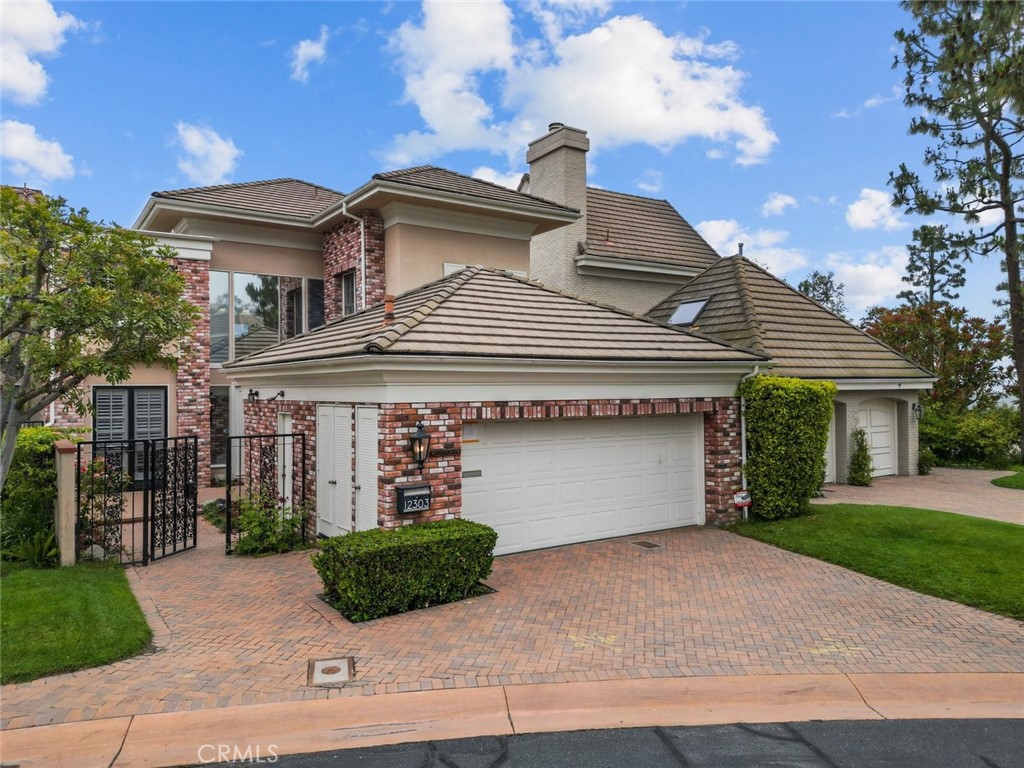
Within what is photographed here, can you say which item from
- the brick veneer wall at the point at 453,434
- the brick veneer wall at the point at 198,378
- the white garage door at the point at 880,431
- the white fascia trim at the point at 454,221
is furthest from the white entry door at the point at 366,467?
the white garage door at the point at 880,431

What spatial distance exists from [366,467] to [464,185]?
11006 mm

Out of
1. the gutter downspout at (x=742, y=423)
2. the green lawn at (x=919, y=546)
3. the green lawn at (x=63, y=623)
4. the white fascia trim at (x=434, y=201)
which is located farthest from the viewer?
the white fascia trim at (x=434, y=201)

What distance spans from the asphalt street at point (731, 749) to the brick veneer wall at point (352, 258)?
40.0 ft

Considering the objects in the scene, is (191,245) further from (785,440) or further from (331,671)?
(785,440)

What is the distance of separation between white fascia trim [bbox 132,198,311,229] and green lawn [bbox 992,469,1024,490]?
19.3 m

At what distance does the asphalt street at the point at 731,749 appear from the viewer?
446 cm

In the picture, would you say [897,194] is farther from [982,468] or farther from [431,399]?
[431,399]

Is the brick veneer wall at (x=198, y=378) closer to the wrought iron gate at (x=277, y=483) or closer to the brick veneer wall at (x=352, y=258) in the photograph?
the brick veneer wall at (x=352, y=258)

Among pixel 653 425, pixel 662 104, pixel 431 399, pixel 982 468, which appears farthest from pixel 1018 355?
pixel 431 399

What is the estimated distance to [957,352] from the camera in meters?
20.6

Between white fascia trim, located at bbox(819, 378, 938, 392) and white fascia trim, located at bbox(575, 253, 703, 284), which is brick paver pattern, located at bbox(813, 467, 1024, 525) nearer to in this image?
white fascia trim, located at bbox(819, 378, 938, 392)

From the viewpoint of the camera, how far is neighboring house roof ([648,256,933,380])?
14.9 m

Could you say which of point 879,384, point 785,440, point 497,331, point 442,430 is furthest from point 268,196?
point 879,384

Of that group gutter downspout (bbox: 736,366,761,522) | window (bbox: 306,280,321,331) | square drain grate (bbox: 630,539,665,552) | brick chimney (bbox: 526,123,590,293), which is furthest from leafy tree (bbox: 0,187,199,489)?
brick chimney (bbox: 526,123,590,293)
